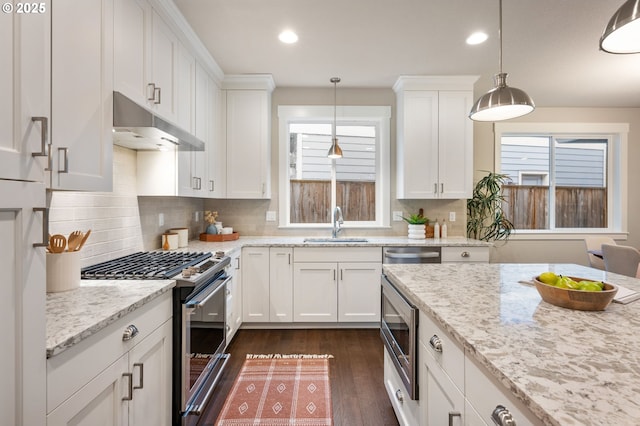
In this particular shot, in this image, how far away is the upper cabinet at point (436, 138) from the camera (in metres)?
3.51

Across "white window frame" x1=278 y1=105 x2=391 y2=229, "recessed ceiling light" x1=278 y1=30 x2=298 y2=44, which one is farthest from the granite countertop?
"white window frame" x1=278 y1=105 x2=391 y2=229

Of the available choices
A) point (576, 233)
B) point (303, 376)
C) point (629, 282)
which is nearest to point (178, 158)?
point (303, 376)

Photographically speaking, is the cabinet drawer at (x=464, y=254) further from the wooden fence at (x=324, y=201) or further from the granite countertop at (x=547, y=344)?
the granite countertop at (x=547, y=344)

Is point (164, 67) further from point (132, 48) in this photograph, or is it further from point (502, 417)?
point (502, 417)

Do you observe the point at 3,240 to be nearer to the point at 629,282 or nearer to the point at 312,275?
the point at 629,282

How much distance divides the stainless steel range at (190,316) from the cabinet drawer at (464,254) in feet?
7.29

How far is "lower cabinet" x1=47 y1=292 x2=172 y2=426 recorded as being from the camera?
0.93 m

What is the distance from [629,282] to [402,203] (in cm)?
240

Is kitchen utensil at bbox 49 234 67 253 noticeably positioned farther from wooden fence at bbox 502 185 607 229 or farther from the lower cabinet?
wooden fence at bbox 502 185 607 229

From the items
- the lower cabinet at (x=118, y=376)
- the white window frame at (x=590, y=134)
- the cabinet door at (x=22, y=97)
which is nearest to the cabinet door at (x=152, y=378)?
the lower cabinet at (x=118, y=376)

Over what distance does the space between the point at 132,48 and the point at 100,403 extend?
1738 millimetres

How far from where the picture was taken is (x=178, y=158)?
241 centimetres

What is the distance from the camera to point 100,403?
109cm

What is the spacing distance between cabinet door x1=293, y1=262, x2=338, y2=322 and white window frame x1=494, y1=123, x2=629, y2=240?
110 inches
